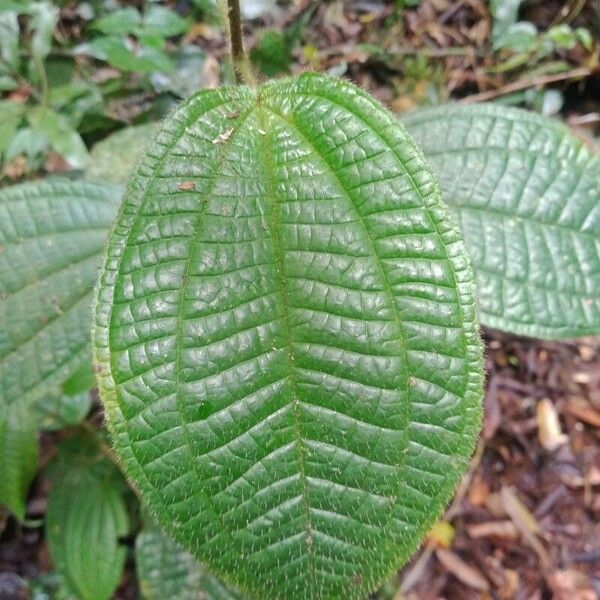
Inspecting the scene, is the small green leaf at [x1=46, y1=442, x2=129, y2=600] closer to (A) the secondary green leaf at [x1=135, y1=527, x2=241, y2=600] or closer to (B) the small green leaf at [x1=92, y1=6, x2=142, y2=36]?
(A) the secondary green leaf at [x1=135, y1=527, x2=241, y2=600]

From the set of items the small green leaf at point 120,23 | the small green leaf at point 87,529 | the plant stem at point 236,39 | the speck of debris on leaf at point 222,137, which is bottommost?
the small green leaf at point 87,529

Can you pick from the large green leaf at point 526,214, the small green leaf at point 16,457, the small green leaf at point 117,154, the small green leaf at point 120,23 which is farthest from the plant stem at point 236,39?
the small green leaf at point 120,23

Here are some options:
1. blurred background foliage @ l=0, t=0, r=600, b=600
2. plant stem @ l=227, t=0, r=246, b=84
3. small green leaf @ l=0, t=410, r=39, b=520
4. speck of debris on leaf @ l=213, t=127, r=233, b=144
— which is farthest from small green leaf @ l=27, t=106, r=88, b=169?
speck of debris on leaf @ l=213, t=127, r=233, b=144

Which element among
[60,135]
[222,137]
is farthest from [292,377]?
[60,135]

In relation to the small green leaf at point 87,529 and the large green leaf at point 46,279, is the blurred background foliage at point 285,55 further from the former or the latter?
the small green leaf at point 87,529

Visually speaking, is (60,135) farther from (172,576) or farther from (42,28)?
(172,576)
